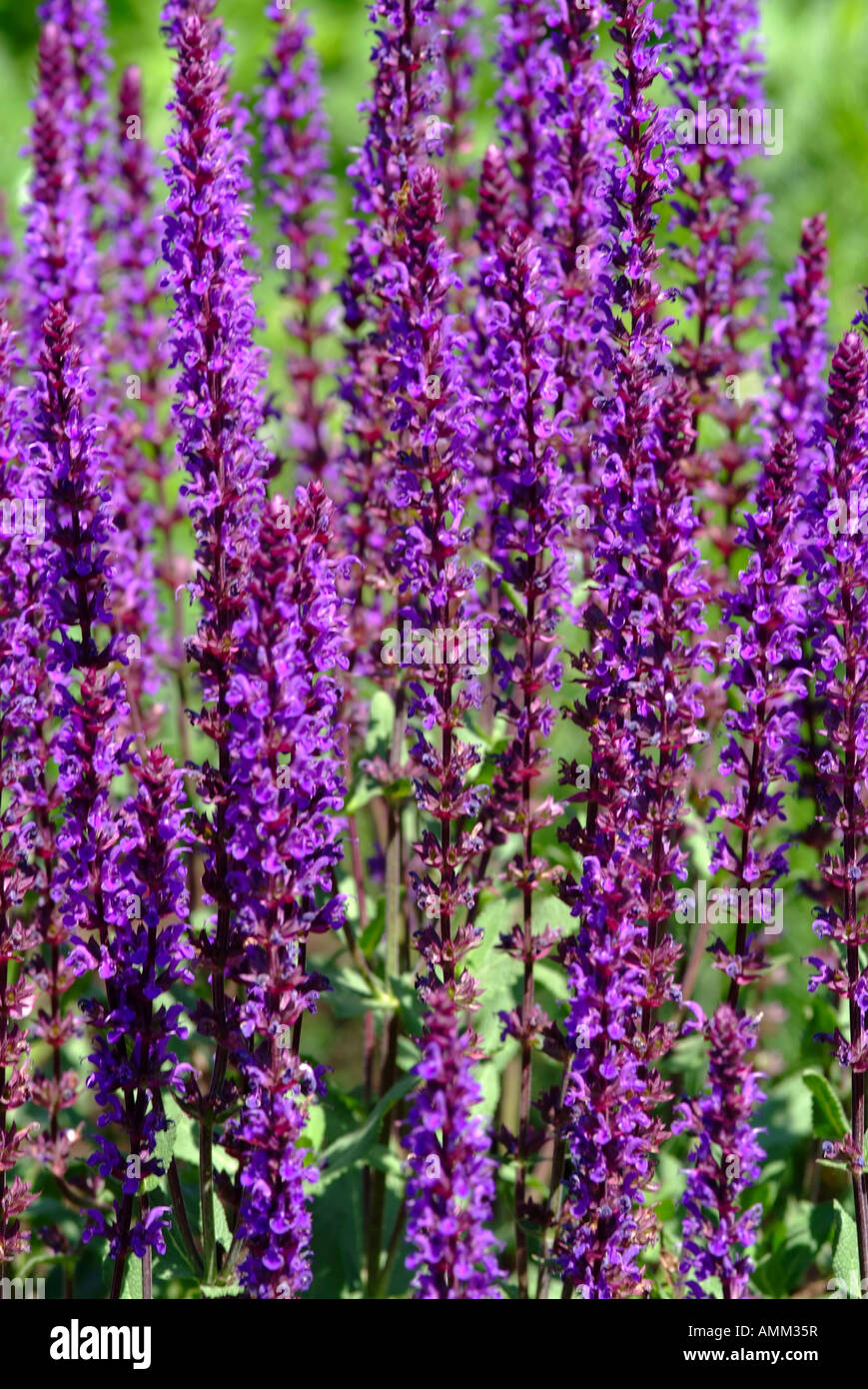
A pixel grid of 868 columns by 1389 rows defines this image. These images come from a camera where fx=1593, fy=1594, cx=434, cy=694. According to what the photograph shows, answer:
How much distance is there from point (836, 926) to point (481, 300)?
2.42 meters

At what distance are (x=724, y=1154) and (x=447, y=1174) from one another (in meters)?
0.84

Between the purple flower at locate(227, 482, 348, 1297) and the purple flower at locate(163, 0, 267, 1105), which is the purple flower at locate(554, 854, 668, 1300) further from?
the purple flower at locate(163, 0, 267, 1105)

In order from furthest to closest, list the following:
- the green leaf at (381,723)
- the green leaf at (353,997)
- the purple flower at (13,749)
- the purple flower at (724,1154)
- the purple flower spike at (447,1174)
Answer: the green leaf at (381,723), the green leaf at (353,997), the purple flower at (13,749), the purple flower at (724,1154), the purple flower spike at (447,1174)

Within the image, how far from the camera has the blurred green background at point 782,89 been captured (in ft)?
34.4

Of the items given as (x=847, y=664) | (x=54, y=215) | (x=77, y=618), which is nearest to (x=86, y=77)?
(x=54, y=215)

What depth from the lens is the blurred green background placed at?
10.5m

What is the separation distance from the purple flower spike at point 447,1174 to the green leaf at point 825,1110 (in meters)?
1.63

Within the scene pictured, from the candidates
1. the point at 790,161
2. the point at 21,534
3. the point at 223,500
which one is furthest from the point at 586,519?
the point at 790,161

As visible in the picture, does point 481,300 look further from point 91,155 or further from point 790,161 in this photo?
point 790,161

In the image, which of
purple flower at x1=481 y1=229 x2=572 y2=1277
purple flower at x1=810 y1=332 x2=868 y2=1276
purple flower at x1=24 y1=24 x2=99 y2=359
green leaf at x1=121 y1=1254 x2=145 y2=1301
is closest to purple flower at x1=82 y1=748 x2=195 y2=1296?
green leaf at x1=121 y1=1254 x2=145 y2=1301

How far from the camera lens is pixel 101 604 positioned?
4.34 m

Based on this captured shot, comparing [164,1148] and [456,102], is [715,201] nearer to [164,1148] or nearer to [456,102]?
[456,102]

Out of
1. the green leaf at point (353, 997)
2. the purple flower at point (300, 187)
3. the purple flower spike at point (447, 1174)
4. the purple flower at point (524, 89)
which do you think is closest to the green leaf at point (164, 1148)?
the green leaf at point (353, 997)

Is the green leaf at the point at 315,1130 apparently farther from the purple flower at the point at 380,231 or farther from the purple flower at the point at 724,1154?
the purple flower at the point at 380,231
